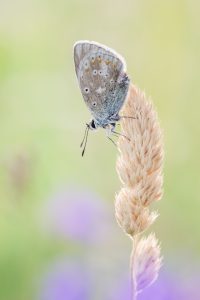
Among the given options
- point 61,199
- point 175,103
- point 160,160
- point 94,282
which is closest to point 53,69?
point 175,103

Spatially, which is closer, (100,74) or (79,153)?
(100,74)

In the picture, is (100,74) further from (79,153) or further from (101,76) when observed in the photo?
(79,153)

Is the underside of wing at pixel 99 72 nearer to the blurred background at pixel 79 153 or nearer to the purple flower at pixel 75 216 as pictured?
the blurred background at pixel 79 153

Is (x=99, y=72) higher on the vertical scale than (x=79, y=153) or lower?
higher

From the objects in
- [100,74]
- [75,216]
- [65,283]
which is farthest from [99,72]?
[75,216]

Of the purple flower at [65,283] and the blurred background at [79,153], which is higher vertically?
the blurred background at [79,153]

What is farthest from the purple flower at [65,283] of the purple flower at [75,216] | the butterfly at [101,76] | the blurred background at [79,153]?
the butterfly at [101,76]

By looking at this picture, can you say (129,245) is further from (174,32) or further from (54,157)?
(174,32)
